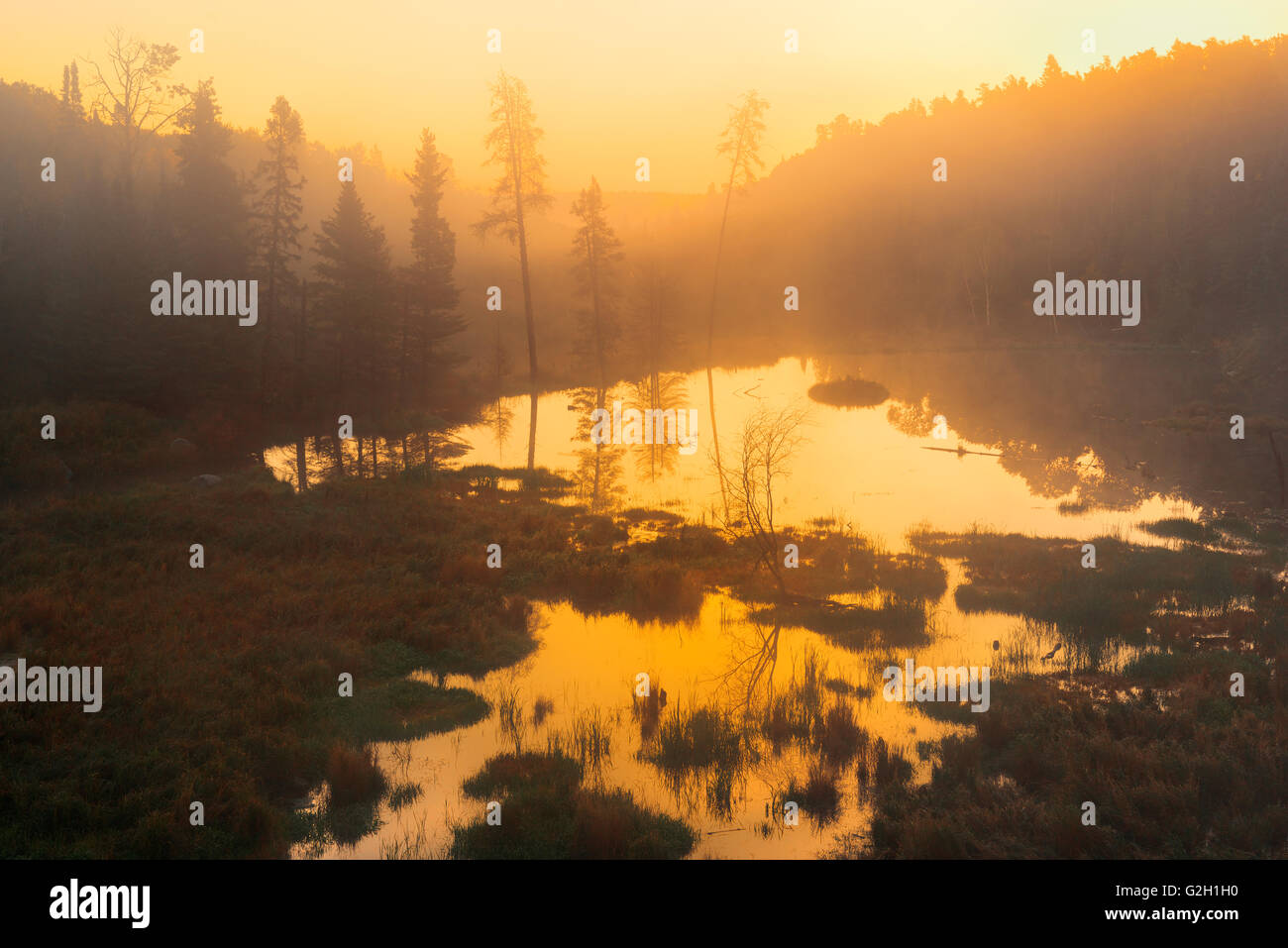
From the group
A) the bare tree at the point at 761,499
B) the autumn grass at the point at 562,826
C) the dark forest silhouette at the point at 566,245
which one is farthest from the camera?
the dark forest silhouette at the point at 566,245

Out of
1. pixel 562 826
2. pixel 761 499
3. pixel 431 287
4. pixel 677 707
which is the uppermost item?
pixel 431 287

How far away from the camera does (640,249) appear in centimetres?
14588

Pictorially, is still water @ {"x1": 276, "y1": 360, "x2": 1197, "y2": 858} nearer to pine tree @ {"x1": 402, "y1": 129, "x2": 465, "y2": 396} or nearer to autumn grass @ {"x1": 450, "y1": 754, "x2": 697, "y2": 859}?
autumn grass @ {"x1": 450, "y1": 754, "x2": 697, "y2": 859}

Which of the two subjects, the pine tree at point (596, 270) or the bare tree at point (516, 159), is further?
the pine tree at point (596, 270)

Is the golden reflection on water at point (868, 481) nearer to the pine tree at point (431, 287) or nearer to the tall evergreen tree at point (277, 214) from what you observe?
the pine tree at point (431, 287)

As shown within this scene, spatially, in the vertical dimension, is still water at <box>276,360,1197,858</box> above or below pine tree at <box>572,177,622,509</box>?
below

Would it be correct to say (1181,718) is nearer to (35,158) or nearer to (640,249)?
(35,158)

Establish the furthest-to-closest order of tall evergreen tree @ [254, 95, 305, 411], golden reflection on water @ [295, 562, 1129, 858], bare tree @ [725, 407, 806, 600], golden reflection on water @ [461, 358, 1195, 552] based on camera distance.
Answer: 1. tall evergreen tree @ [254, 95, 305, 411]
2. golden reflection on water @ [461, 358, 1195, 552]
3. bare tree @ [725, 407, 806, 600]
4. golden reflection on water @ [295, 562, 1129, 858]

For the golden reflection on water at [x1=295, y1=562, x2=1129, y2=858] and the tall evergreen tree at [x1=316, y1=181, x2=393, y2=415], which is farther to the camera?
the tall evergreen tree at [x1=316, y1=181, x2=393, y2=415]

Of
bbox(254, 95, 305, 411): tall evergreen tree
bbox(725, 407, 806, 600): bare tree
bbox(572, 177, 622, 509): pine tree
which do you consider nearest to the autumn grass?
bbox(725, 407, 806, 600): bare tree

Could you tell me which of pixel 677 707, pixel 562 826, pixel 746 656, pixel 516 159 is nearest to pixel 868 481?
pixel 746 656

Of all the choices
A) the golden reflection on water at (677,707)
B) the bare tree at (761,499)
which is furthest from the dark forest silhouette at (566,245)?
the golden reflection on water at (677,707)

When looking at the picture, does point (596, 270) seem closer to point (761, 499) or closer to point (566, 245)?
point (761, 499)
